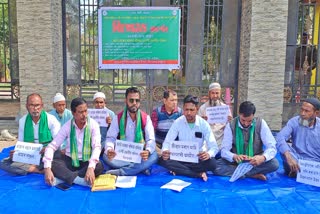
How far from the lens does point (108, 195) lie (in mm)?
3475

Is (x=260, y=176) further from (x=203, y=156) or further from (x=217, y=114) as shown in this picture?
(x=217, y=114)

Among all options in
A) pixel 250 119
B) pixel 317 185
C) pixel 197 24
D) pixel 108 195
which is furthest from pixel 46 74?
pixel 317 185

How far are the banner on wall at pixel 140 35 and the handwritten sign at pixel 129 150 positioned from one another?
138 inches

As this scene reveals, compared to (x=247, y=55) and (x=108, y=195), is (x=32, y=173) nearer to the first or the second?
(x=108, y=195)

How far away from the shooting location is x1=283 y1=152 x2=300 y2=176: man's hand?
3977 millimetres

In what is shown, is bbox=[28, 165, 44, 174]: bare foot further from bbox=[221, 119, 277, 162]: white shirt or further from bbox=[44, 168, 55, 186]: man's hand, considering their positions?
bbox=[221, 119, 277, 162]: white shirt

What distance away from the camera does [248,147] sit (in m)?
4.09

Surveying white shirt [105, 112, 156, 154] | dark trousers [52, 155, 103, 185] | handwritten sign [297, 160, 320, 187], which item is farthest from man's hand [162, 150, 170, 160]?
handwritten sign [297, 160, 320, 187]

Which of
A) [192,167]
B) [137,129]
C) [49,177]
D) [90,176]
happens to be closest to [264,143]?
[192,167]

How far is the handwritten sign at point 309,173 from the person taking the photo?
150 inches

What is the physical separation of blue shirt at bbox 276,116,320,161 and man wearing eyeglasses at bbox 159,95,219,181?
916 mm

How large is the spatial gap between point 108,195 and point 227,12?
5.37 m

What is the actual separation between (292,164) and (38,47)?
5.48m

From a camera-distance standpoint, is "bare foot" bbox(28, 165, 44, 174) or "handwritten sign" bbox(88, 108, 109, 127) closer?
"bare foot" bbox(28, 165, 44, 174)
